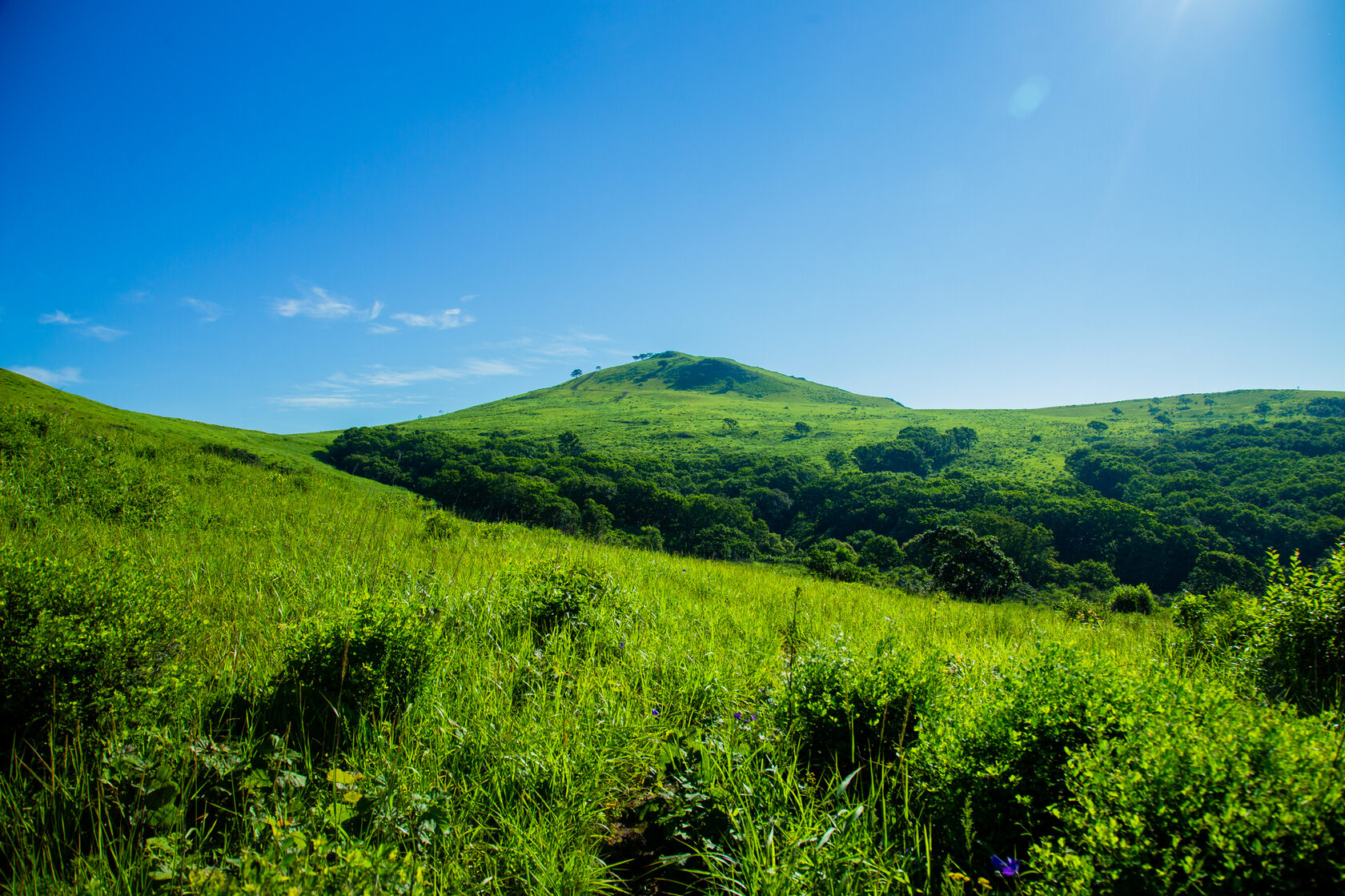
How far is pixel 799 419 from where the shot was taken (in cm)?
13800

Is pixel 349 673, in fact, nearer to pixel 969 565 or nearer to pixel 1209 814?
pixel 1209 814

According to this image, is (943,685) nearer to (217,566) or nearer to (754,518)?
(217,566)

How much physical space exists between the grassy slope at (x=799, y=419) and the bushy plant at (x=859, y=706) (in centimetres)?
10087

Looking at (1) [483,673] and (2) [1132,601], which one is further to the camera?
(2) [1132,601]

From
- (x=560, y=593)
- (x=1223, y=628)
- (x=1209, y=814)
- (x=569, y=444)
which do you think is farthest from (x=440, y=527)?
(x=569, y=444)

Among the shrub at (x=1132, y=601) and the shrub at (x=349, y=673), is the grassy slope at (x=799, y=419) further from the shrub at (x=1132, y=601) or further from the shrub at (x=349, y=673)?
the shrub at (x=349, y=673)

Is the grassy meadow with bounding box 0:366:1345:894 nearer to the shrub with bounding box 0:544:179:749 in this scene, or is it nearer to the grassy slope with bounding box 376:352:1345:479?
the shrub with bounding box 0:544:179:749

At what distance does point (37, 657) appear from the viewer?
8.14 feet

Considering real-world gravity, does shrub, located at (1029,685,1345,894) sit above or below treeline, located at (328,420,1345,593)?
above

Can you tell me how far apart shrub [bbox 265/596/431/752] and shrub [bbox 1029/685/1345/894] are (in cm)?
A: 338

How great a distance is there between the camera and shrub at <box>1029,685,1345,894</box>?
4.76 ft

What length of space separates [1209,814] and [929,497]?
87532 millimetres

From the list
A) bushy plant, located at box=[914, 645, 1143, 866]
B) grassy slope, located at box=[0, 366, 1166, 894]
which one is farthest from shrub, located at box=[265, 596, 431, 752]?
bushy plant, located at box=[914, 645, 1143, 866]

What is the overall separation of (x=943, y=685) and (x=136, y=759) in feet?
14.2
